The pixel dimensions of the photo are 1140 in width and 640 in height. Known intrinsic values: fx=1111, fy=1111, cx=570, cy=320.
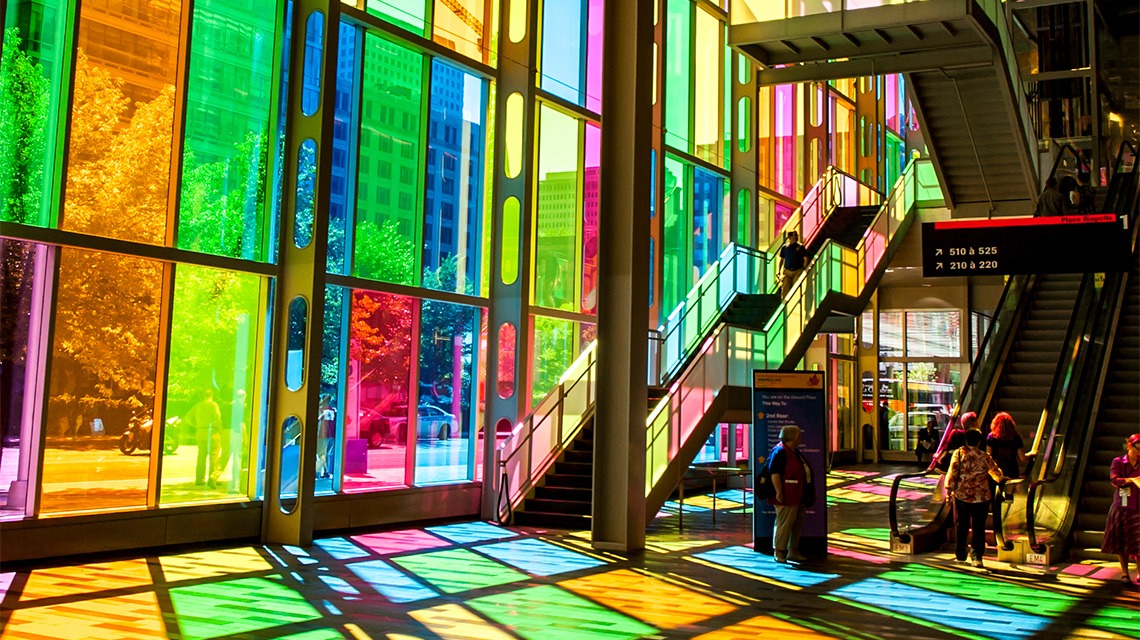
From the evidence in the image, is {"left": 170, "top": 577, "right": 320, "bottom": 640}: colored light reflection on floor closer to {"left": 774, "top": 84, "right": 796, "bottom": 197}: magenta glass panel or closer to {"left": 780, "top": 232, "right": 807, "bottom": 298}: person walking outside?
{"left": 780, "top": 232, "right": 807, "bottom": 298}: person walking outside

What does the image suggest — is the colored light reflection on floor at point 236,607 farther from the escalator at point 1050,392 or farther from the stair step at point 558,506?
the escalator at point 1050,392

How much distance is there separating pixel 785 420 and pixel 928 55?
6149mm

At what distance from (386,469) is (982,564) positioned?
266 inches

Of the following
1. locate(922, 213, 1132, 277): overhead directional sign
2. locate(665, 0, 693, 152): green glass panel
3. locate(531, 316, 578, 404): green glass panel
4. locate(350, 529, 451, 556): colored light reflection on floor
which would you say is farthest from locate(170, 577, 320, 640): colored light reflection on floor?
locate(665, 0, 693, 152): green glass panel

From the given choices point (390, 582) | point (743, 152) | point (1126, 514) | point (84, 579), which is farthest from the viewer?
point (743, 152)

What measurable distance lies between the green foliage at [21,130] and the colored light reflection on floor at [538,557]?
5.26m

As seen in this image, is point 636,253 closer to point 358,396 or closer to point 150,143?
point 358,396

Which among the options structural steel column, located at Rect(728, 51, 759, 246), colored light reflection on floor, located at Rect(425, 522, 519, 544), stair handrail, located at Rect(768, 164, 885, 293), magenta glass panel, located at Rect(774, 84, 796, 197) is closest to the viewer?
colored light reflection on floor, located at Rect(425, 522, 519, 544)

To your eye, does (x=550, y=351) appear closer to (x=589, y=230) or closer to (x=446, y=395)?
(x=589, y=230)

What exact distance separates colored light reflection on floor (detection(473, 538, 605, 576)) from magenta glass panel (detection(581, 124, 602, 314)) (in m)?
5.94

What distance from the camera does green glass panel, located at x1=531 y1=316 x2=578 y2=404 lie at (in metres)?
16.2

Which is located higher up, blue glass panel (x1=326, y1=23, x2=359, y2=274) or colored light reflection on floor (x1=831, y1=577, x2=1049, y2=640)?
blue glass panel (x1=326, y1=23, x2=359, y2=274)

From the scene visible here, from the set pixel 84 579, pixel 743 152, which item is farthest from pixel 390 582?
pixel 743 152

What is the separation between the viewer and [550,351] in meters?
16.5
